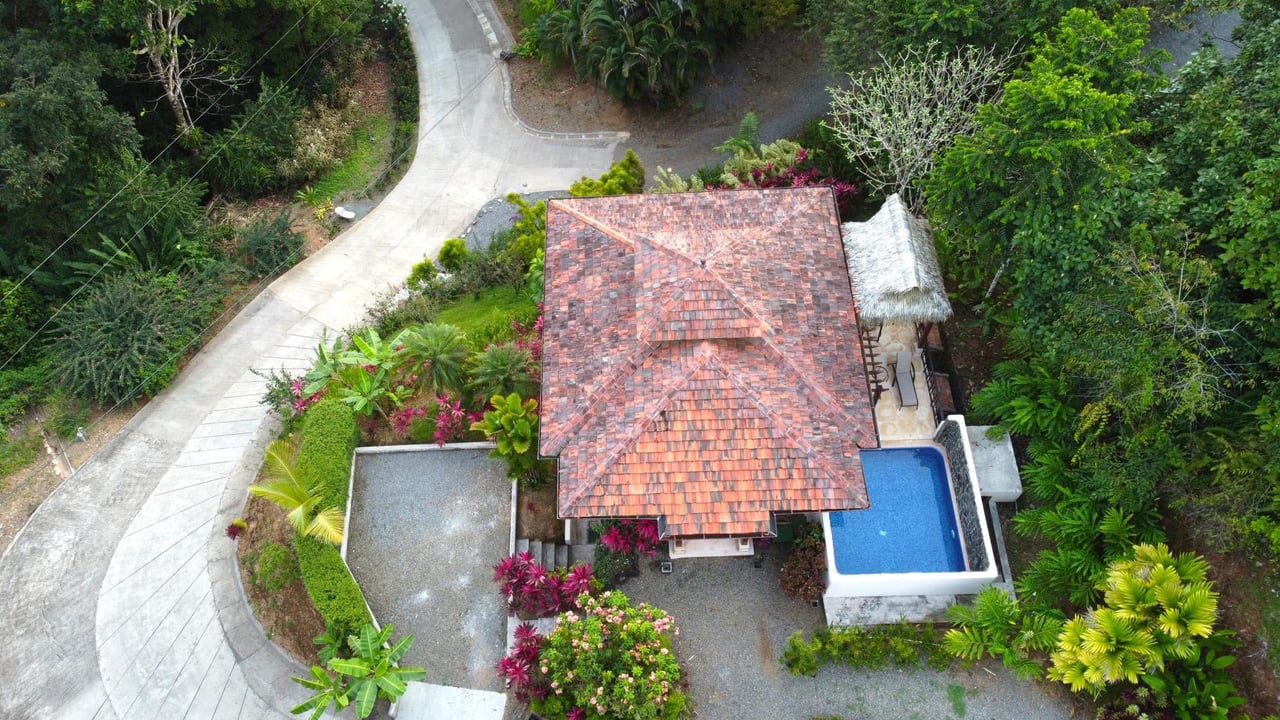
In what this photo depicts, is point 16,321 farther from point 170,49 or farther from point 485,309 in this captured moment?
point 485,309

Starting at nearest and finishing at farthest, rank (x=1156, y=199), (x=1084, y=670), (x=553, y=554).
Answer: (x=1084, y=670) < (x=1156, y=199) < (x=553, y=554)

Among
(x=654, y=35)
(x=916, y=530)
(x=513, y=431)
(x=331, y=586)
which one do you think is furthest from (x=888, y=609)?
(x=654, y=35)

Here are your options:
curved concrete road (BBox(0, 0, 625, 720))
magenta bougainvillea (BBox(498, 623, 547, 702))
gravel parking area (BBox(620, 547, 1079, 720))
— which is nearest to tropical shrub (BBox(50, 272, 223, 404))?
curved concrete road (BBox(0, 0, 625, 720))

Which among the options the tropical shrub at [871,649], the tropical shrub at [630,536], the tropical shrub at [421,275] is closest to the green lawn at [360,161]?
the tropical shrub at [421,275]

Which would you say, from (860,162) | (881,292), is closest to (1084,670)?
(881,292)

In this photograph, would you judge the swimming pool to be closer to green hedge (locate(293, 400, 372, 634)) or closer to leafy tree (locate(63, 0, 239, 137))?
green hedge (locate(293, 400, 372, 634))

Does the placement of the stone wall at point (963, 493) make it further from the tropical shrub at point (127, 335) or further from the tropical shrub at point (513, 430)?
the tropical shrub at point (127, 335)

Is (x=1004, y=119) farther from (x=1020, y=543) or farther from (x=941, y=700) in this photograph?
(x=941, y=700)
